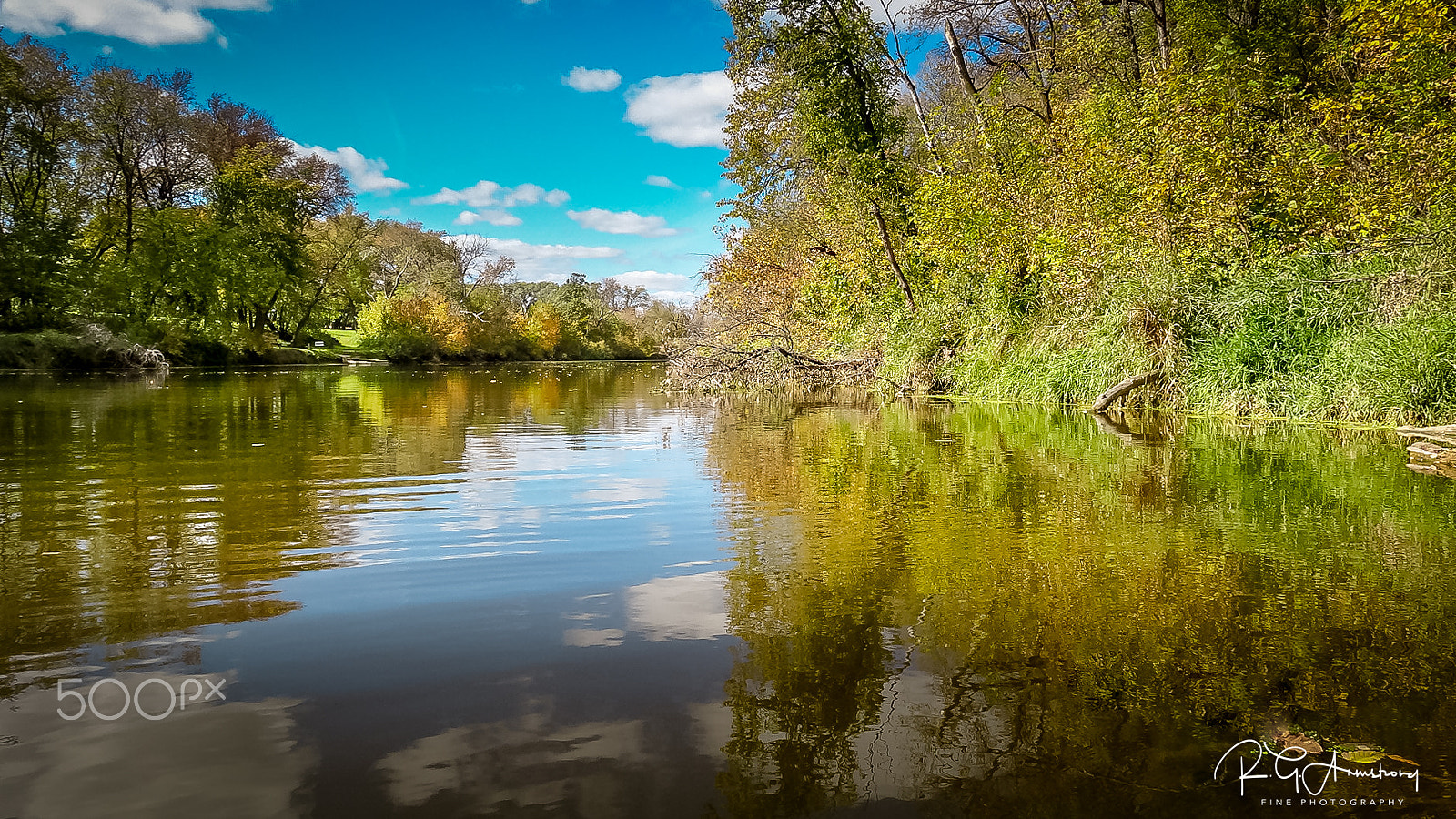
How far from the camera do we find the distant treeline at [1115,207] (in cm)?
1099

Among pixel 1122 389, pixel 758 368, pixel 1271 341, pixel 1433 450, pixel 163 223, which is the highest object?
pixel 163 223

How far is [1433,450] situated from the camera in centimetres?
766

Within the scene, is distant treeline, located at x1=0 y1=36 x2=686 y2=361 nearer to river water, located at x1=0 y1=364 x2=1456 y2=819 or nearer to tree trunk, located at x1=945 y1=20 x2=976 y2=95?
tree trunk, located at x1=945 y1=20 x2=976 y2=95

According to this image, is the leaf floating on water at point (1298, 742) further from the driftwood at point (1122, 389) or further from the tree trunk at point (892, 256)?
the tree trunk at point (892, 256)

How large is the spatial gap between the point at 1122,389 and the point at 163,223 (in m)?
41.6

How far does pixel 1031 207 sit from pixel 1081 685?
15.6 metres

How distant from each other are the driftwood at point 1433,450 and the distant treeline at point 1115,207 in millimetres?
1707

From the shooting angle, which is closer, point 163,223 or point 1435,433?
point 1435,433

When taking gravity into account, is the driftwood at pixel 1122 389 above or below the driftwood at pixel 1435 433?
above

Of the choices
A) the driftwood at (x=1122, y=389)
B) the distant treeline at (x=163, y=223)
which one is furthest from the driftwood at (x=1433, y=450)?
the distant treeline at (x=163, y=223)

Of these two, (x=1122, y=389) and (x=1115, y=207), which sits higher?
(x=1115, y=207)

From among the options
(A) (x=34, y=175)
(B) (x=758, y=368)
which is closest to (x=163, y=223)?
(A) (x=34, y=175)

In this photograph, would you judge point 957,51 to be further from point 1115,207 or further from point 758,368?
point 758,368
